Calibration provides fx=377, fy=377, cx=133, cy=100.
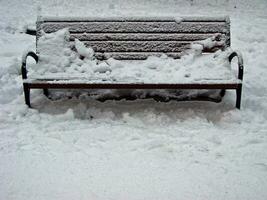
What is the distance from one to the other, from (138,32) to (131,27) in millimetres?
109

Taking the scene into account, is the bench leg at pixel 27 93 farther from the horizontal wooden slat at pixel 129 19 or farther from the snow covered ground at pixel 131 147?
the horizontal wooden slat at pixel 129 19

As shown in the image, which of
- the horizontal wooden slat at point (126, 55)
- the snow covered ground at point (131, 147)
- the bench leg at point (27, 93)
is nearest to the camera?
the snow covered ground at point (131, 147)

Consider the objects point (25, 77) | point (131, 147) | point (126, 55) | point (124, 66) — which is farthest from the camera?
point (126, 55)

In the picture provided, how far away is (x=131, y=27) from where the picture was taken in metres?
4.79

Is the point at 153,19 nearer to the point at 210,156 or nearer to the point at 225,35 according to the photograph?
the point at 225,35

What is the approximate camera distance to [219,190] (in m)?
3.08

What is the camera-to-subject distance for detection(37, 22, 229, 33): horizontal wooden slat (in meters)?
4.79

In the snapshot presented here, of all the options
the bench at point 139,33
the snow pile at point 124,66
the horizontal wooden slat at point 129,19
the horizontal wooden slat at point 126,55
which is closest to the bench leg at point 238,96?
the snow pile at point 124,66

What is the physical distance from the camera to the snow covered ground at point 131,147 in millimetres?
3096

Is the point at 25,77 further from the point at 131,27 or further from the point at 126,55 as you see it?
the point at 131,27

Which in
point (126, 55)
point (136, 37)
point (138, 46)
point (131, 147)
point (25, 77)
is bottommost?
point (131, 147)

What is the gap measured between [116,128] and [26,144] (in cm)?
94

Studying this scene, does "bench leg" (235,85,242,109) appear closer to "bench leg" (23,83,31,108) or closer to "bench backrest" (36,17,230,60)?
"bench backrest" (36,17,230,60)

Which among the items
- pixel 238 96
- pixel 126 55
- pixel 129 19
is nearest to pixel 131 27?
pixel 129 19
